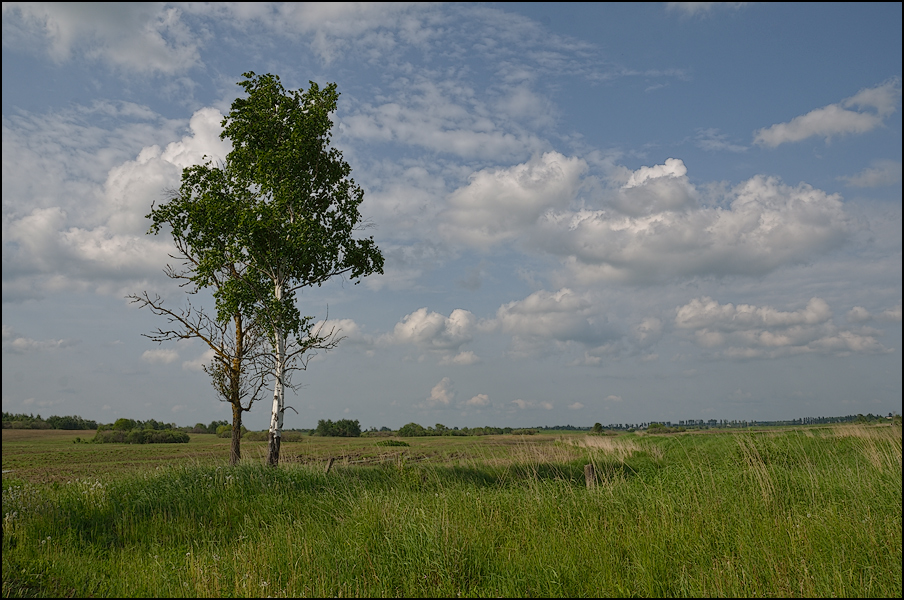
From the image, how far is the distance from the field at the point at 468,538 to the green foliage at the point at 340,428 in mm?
76221

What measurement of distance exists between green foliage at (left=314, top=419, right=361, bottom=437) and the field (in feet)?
250

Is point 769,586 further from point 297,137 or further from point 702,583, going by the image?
point 297,137

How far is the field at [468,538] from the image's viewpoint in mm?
6957

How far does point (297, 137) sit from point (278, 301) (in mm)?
5405

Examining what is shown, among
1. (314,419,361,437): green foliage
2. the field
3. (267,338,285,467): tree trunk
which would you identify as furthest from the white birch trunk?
(314,419,361,437): green foliage

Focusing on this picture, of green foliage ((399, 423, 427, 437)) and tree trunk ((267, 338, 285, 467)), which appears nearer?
tree trunk ((267, 338, 285, 467))

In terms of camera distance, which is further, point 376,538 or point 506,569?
point 376,538

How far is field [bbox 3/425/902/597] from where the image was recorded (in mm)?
6957

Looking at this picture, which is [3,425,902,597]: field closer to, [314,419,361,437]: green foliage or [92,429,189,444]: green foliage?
[92,429,189,444]: green foliage

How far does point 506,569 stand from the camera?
7207mm

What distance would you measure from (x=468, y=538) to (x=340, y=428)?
83440mm

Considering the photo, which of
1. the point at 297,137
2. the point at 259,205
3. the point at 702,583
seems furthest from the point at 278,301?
the point at 702,583

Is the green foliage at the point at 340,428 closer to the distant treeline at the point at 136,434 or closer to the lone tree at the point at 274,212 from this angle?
the distant treeline at the point at 136,434

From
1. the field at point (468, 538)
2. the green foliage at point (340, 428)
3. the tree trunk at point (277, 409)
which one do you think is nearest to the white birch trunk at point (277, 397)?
the tree trunk at point (277, 409)
